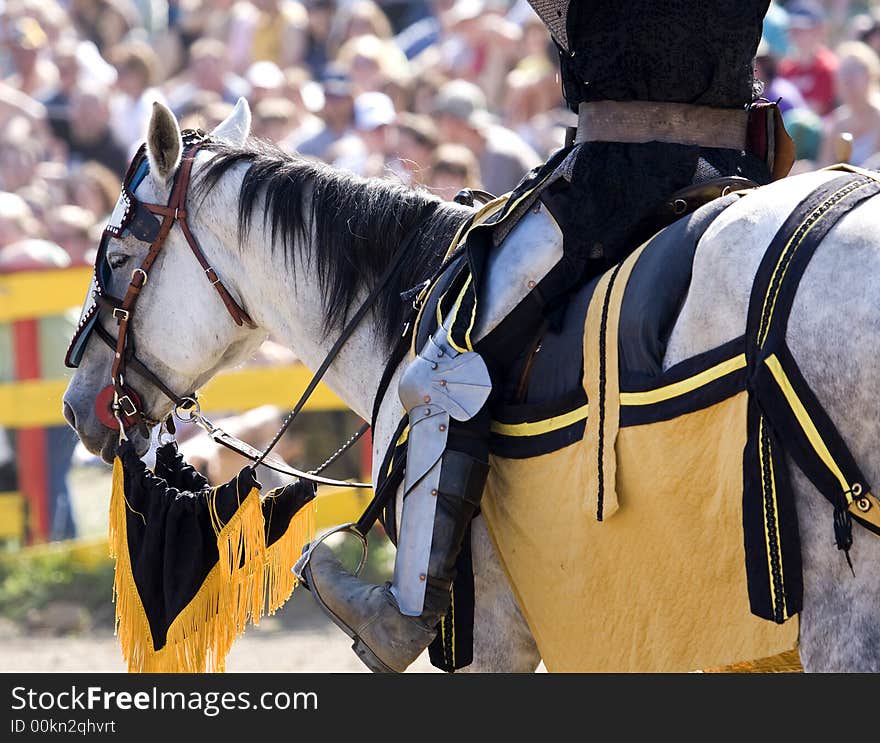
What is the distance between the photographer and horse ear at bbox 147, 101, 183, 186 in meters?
3.70

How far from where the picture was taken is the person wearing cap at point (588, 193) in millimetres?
3021

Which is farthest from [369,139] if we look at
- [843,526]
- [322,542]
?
[843,526]

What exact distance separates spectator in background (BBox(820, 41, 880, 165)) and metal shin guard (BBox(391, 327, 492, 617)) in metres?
4.65

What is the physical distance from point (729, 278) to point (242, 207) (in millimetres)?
1572

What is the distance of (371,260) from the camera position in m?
3.64

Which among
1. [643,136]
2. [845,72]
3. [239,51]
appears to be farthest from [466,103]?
[643,136]

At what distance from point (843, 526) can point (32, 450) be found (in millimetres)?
5888

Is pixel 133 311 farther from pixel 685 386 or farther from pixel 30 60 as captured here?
pixel 30 60

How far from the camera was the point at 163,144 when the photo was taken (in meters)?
3.76

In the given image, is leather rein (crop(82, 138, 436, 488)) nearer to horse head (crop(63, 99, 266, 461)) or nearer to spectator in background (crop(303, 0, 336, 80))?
horse head (crop(63, 99, 266, 461))

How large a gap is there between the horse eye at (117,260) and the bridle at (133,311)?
20mm

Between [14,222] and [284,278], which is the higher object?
[14,222]

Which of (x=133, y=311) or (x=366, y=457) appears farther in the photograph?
(x=366, y=457)
